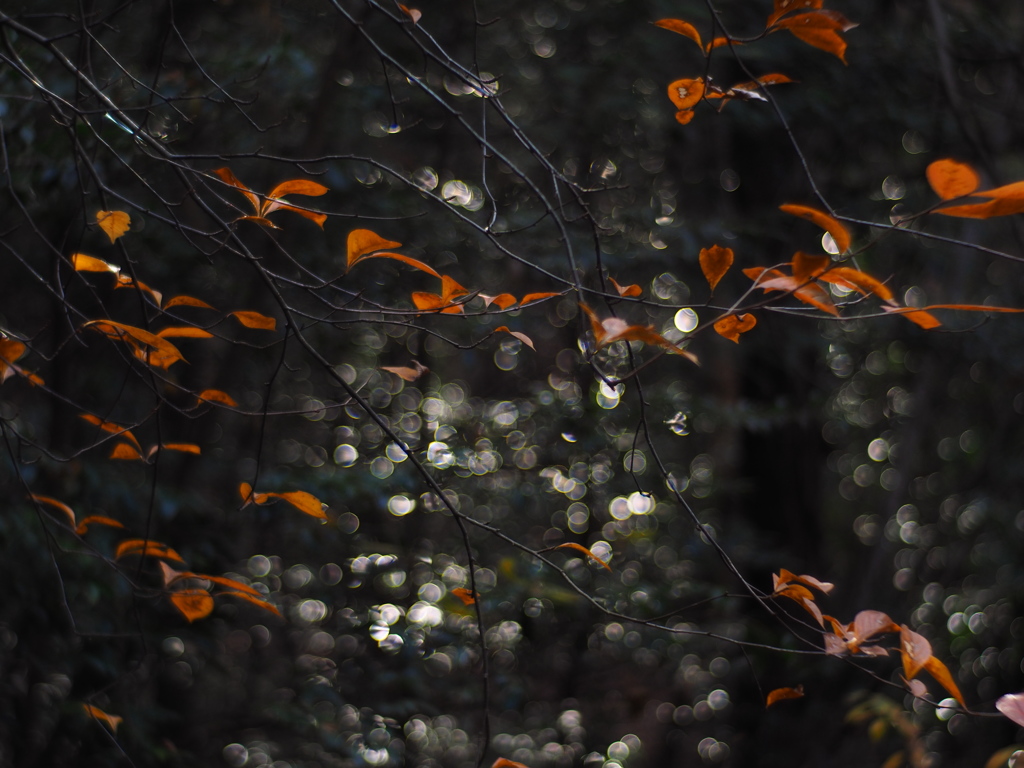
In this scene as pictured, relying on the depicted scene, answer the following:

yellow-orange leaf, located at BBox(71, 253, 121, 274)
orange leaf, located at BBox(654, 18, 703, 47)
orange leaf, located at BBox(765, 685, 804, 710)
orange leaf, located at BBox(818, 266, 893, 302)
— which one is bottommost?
orange leaf, located at BBox(765, 685, 804, 710)

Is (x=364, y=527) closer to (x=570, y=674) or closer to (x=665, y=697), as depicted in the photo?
(x=570, y=674)

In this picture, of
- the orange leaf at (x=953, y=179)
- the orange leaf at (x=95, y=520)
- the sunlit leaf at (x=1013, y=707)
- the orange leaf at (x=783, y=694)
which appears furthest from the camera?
the orange leaf at (x=95, y=520)

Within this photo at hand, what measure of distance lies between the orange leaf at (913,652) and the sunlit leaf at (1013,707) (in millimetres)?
68

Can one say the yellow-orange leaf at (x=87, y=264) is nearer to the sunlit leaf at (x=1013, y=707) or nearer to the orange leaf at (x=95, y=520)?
the orange leaf at (x=95, y=520)

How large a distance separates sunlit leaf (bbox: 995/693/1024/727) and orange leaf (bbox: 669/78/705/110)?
0.69 metres

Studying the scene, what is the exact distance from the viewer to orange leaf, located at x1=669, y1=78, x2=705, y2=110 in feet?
2.84

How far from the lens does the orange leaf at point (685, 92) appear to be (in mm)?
865

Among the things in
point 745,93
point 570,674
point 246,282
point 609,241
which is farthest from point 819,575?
point 745,93

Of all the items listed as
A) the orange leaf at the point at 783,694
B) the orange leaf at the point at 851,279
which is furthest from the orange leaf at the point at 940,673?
the orange leaf at the point at 851,279

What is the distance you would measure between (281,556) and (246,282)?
1.00 metres

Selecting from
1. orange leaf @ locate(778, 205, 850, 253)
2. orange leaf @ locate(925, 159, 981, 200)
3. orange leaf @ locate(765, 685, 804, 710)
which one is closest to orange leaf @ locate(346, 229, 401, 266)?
orange leaf @ locate(778, 205, 850, 253)

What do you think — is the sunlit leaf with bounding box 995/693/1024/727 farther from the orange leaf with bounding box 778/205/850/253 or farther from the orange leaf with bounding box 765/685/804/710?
the orange leaf with bounding box 778/205/850/253

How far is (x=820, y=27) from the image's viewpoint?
747mm

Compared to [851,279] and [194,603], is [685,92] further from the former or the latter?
Answer: [194,603]
